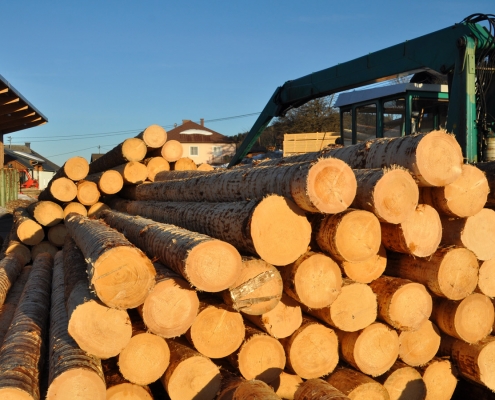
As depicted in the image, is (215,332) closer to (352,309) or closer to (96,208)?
(352,309)

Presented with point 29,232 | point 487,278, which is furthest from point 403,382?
point 29,232

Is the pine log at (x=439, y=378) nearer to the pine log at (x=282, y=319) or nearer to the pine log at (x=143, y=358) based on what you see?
the pine log at (x=282, y=319)

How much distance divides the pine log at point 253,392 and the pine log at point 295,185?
1336 millimetres

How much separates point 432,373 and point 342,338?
3.32 feet

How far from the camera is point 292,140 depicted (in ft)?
46.6

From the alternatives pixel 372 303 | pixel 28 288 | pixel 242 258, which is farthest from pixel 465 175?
pixel 28 288

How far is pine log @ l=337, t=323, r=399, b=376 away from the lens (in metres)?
4.09

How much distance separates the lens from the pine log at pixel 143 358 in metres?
3.67

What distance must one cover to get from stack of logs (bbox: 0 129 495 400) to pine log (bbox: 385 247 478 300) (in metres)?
0.01

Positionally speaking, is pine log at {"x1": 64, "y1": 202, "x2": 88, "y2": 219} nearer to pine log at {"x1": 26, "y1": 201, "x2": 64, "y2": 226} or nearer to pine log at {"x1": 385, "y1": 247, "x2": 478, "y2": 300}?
pine log at {"x1": 26, "y1": 201, "x2": 64, "y2": 226}

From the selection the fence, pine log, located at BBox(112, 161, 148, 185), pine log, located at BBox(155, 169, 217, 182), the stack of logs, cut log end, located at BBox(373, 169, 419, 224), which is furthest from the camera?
the fence

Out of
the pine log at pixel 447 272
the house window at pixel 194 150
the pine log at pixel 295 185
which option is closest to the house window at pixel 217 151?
the house window at pixel 194 150

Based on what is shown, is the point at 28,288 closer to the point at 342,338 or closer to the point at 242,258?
the point at 242,258

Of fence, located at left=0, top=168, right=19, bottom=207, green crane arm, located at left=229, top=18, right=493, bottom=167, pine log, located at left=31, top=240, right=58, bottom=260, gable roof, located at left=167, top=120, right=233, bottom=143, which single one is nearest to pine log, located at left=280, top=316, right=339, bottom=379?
green crane arm, located at left=229, top=18, right=493, bottom=167
